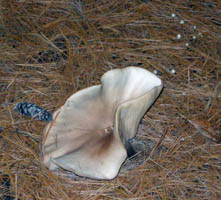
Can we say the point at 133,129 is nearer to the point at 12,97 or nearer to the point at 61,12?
the point at 12,97

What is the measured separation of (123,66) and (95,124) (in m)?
0.68

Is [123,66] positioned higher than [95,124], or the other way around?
[123,66]

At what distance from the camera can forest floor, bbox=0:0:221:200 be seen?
6.33 ft

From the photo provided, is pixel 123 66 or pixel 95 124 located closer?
pixel 95 124

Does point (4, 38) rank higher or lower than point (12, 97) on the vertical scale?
higher

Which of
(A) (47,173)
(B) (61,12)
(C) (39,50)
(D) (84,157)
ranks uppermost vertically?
(B) (61,12)

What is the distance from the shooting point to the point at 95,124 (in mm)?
1924

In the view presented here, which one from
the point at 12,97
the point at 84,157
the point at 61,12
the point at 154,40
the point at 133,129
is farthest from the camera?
the point at 61,12

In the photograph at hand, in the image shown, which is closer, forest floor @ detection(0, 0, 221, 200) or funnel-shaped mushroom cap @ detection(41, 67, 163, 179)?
funnel-shaped mushroom cap @ detection(41, 67, 163, 179)

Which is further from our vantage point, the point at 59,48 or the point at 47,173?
the point at 59,48

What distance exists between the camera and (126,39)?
2461 mm

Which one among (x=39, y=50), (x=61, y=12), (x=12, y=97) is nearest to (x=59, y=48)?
(x=39, y=50)

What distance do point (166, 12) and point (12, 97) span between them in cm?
153

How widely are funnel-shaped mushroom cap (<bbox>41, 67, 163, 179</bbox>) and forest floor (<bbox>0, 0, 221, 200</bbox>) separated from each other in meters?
0.24
